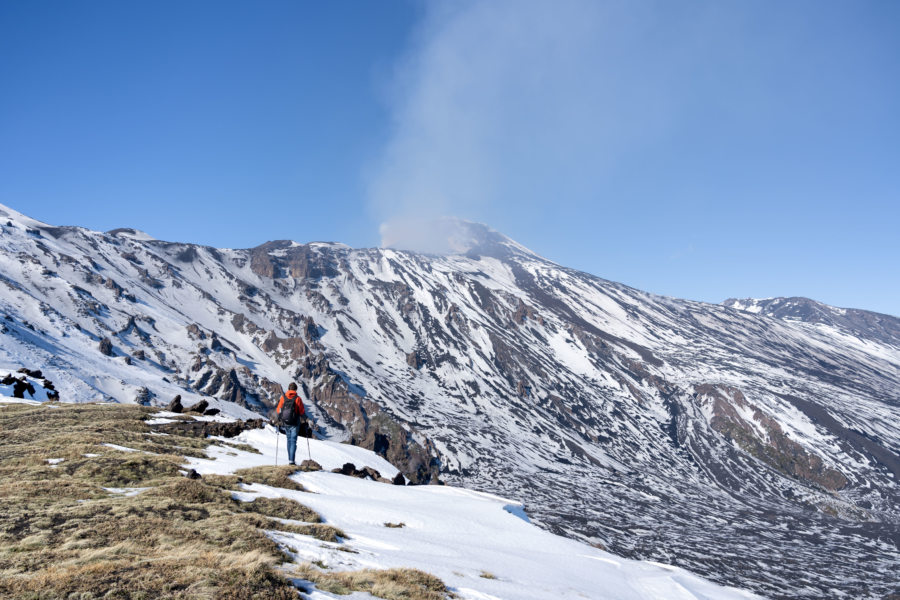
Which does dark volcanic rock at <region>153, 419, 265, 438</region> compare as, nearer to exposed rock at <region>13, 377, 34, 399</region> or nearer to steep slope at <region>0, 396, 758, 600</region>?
steep slope at <region>0, 396, 758, 600</region>

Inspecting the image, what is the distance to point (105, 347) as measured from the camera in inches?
4186

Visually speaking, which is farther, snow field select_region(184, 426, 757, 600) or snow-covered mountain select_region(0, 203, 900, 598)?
snow-covered mountain select_region(0, 203, 900, 598)

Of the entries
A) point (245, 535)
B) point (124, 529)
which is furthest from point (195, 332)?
point (245, 535)

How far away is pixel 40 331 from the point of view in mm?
98062

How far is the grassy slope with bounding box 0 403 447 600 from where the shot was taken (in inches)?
328

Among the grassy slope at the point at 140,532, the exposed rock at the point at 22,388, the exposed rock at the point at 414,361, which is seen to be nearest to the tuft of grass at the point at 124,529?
the grassy slope at the point at 140,532

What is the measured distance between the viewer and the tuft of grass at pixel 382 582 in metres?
10.0


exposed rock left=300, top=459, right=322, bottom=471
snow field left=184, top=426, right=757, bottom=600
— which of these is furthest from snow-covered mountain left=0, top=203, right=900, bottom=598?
snow field left=184, top=426, right=757, bottom=600

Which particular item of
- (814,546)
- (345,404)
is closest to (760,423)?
(814,546)

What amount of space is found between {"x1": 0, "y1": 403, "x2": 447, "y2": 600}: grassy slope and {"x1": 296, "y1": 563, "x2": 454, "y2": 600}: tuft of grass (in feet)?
0.10

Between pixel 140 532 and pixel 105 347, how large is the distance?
120116mm

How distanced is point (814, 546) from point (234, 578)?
483 feet

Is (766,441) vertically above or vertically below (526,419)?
below

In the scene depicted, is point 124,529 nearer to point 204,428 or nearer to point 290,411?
point 290,411
